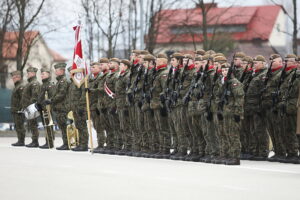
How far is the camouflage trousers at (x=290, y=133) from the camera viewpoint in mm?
17531

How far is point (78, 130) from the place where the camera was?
72.8 feet

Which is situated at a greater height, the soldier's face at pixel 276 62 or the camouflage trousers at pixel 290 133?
the soldier's face at pixel 276 62

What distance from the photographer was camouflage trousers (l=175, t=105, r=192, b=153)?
18.7 meters

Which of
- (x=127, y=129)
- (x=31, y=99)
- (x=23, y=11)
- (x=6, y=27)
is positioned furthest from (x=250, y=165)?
(x=6, y=27)

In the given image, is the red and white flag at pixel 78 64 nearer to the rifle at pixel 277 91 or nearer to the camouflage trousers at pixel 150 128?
the camouflage trousers at pixel 150 128

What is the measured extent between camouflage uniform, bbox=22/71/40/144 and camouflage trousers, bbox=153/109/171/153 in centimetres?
526

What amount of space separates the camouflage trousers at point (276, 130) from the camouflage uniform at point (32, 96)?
25.2 feet

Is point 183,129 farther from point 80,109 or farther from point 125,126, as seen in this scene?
point 80,109

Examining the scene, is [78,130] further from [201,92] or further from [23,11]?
[23,11]

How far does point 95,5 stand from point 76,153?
20798 millimetres

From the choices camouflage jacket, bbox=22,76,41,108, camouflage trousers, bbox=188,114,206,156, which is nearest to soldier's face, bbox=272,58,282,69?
camouflage trousers, bbox=188,114,206,156

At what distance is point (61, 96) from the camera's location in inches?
896

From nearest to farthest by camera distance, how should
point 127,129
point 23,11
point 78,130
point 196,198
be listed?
point 196,198 → point 127,129 → point 78,130 → point 23,11

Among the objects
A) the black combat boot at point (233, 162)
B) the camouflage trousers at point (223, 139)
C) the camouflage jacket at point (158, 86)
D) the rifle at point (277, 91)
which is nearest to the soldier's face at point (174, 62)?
the camouflage jacket at point (158, 86)
